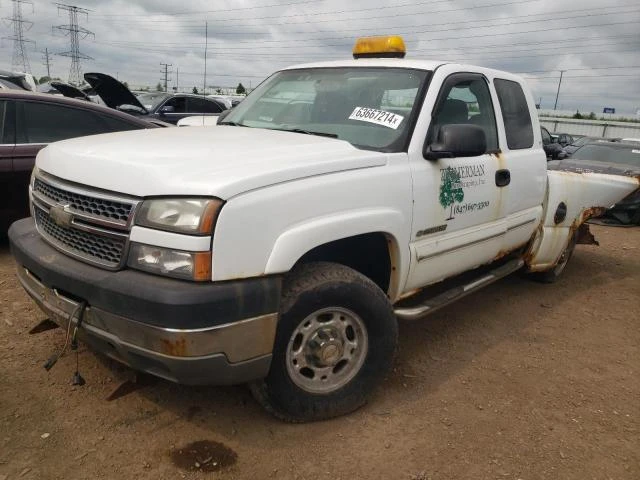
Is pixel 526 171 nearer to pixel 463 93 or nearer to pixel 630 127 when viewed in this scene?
pixel 463 93

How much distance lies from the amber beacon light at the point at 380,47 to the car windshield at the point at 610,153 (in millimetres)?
8032

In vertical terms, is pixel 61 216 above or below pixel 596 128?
above

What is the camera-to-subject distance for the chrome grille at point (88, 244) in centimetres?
236

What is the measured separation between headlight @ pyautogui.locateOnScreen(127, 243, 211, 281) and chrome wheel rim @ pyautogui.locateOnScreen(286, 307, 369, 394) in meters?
0.61

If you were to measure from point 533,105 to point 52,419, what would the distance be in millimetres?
4125

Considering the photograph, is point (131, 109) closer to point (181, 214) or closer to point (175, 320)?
point (181, 214)

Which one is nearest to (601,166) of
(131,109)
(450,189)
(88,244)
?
(450,189)

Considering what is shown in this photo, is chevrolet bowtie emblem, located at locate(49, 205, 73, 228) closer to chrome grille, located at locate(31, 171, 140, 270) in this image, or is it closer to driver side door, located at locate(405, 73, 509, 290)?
chrome grille, located at locate(31, 171, 140, 270)

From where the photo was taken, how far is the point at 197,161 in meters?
2.45

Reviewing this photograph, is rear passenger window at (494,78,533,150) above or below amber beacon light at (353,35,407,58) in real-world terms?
below

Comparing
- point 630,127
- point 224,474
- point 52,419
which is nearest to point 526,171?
point 224,474

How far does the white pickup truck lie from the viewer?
2.23 metres

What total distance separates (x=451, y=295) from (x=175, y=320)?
2.05 metres

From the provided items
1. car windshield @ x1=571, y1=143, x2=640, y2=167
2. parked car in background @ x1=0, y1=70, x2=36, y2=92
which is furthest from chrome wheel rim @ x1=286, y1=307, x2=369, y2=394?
parked car in background @ x1=0, y1=70, x2=36, y2=92
